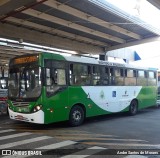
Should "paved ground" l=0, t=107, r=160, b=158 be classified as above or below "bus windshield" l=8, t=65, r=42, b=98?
below

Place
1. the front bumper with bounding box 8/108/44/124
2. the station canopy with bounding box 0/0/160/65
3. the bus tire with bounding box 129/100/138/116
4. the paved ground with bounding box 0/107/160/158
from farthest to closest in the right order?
the bus tire with bounding box 129/100/138/116 → the station canopy with bounding box 0/0/160/65 → the front bumper with bounding box 8/108/44/124 → the paved ground with bounding box 0/107/160/158

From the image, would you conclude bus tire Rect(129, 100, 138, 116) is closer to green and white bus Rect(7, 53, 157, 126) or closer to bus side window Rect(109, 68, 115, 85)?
green and white bus Rect(7, 53, 157, 126)

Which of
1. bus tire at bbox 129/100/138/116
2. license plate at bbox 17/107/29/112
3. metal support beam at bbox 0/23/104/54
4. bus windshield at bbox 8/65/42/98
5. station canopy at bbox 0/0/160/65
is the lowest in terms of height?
bus tire at bbox 129/100/138/116

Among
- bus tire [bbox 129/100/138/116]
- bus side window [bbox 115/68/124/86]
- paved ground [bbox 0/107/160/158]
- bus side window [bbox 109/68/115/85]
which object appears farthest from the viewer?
bus tire [bbox 129/100/138/116]

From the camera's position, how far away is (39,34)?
780 inches

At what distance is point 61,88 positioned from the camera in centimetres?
1125

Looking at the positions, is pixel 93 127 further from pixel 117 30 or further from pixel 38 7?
pixel 117 30

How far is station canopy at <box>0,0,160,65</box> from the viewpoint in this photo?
14227 mm

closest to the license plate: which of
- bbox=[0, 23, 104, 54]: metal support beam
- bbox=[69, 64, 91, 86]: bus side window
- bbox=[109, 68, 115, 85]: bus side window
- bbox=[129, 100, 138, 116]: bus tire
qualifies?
bbox=[69, 64, 91, 86]: bus side window

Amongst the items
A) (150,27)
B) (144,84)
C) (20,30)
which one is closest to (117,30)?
(150,27)

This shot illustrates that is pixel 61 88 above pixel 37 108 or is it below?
above

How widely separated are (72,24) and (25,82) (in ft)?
27.0

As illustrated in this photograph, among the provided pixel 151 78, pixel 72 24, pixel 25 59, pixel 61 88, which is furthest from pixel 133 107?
pixel 25 59

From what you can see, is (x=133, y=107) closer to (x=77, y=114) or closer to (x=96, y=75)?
(x=96, y=75)
